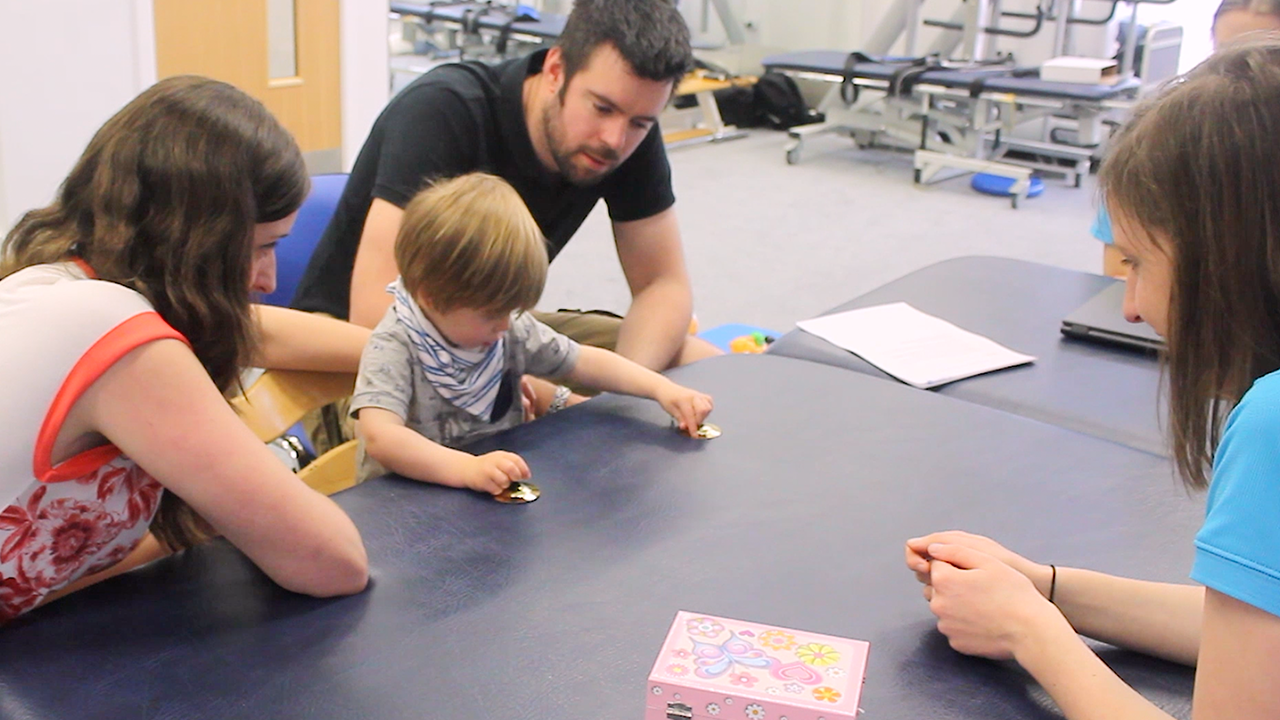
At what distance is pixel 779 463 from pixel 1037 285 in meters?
1.11

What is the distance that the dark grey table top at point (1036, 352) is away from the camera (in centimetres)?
171

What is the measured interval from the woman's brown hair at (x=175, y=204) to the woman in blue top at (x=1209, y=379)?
0.74 meters

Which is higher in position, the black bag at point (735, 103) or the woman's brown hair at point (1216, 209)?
the woman's brown hair at point (1216, 209)

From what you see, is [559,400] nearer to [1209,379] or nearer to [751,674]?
[751,674]

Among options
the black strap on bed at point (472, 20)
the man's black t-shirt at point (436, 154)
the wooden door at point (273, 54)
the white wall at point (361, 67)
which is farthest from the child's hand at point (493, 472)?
the black strap on bed at point (472, 20)

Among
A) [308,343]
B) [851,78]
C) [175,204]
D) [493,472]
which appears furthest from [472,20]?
[175,204]

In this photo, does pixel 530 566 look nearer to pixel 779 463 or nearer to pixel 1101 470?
pixel 779 463

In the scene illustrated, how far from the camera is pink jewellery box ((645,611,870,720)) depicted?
85cm

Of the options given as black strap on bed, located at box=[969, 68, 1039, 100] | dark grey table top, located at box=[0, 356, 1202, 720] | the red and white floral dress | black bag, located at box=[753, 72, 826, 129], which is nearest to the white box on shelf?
black strap on bed, located at box=[969, 68, 1039, 100]

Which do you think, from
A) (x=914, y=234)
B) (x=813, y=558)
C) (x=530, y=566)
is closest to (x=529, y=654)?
(x=530, y=566)

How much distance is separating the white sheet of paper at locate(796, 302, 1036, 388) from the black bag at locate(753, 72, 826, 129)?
16.6 ft

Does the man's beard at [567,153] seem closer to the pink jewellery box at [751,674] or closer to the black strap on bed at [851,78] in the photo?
A: the pink jewellery box at [751,674]

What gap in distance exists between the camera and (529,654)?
3.35ft

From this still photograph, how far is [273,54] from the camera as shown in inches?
142
